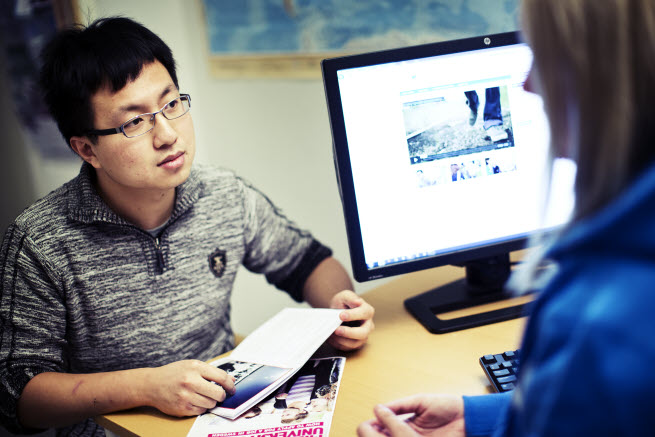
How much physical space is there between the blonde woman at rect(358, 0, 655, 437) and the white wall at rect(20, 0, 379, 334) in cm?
150

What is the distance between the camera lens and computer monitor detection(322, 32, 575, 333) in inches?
36.8

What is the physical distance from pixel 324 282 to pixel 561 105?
0.85m

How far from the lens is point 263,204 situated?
1.31m

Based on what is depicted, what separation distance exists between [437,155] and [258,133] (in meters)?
1.38

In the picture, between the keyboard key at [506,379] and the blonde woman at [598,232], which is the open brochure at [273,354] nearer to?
the keyboard key at [506,379]

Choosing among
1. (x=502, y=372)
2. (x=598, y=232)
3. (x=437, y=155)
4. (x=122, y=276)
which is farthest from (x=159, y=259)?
(x=598, y=232)

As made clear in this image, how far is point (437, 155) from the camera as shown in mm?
965

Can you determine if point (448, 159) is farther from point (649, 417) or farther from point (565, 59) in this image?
point (649, 417)

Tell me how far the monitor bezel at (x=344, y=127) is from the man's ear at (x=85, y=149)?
494 mm

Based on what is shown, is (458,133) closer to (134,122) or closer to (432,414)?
(432,414)

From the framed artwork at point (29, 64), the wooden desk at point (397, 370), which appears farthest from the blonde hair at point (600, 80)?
the framed artwork at point (29, 64)

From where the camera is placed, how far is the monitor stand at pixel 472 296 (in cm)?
103

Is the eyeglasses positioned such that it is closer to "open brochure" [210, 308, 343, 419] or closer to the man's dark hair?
the man's dark hair

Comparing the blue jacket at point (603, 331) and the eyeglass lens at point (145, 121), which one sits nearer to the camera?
the blue jacket at point (603, 331)
